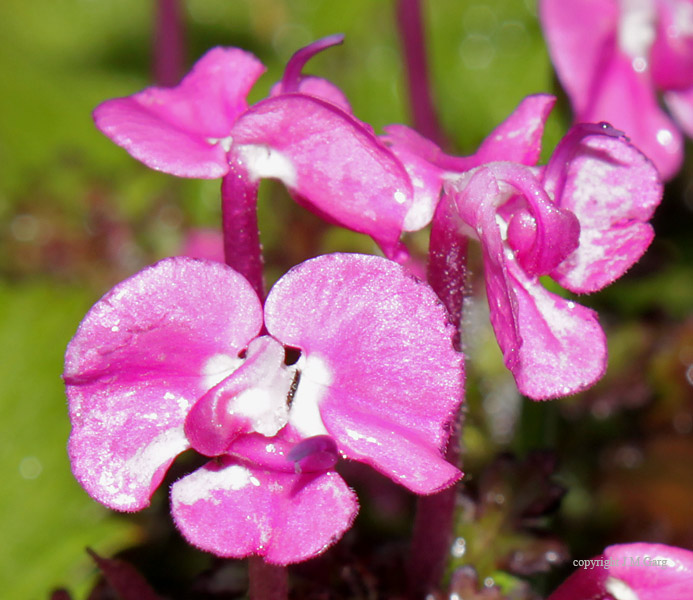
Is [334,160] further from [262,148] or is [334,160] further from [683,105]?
[683,105]

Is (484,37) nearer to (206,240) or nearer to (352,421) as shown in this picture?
(206,240)

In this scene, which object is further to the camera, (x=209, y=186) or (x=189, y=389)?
(x=209, y=186)

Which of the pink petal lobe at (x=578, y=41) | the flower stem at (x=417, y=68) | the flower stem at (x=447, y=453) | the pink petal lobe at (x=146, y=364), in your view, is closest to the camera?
the pink petal lobe at (x=146, y=364)

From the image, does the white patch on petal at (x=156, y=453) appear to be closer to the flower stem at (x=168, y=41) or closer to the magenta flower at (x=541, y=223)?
the magenta flower at (x=541, y=223)

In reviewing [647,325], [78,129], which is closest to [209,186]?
[78,129]

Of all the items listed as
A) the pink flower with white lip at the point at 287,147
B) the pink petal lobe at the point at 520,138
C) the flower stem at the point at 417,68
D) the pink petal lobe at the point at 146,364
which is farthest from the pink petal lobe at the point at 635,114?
the pink petal lobe at the point at 146,364

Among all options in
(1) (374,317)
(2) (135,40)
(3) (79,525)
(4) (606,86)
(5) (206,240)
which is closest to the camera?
(1) (374,317)

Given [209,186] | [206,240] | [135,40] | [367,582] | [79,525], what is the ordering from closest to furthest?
[367,582], [79,525], [206,240], [209,186], [135,40]

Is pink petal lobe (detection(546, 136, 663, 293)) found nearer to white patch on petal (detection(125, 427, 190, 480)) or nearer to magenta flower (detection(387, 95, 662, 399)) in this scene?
magenta flower (detection(387, 95, 662, 399))
